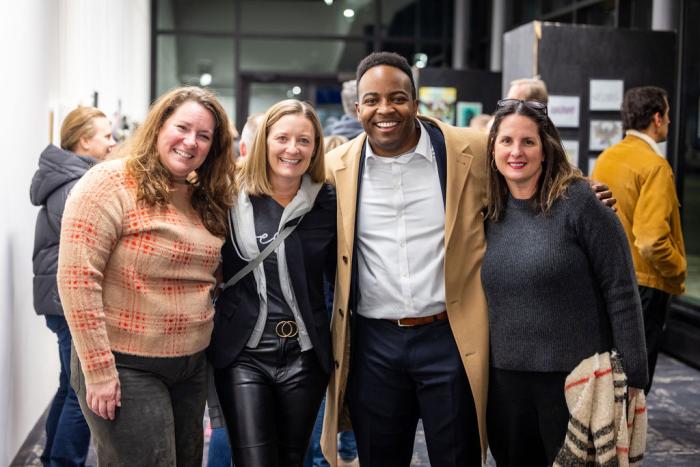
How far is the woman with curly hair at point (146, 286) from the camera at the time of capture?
2064mm

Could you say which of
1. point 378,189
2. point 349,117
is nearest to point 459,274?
point 378,189

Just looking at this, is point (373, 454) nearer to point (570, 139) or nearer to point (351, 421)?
point (351, 421)

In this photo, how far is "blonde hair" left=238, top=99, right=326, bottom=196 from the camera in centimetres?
259

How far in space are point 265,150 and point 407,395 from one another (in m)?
0.95

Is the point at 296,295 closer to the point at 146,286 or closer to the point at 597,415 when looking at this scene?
the point at 146,286


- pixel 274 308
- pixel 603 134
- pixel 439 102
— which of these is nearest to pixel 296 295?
pixel 274 308

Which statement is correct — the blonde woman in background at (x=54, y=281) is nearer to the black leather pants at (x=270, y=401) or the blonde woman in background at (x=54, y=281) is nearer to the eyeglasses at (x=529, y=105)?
the black leather pants at (x=270, y=401)

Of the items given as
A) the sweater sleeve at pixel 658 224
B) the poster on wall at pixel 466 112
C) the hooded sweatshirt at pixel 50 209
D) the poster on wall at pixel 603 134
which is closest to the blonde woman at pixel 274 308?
the hooded sweatshirt at pixel 50 209

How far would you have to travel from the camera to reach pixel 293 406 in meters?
2.51

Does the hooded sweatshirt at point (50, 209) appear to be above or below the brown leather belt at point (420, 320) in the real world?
above

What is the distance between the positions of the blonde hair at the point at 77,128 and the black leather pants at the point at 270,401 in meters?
1.63

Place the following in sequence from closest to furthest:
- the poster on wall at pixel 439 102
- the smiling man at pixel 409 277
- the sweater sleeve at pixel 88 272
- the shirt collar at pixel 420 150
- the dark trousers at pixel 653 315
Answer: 1. the sweater sleeve at pixel 88 272
2. the smiling man at pixel 409 277
3. the shirt collar at pixel 420 150
4. the dark trousers at pixel 653 315
5. the poster on wall at pixel 439 102

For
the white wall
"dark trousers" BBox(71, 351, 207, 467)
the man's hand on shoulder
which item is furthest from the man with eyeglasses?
the white wall

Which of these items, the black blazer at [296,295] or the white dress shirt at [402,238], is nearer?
the black blazer at [296,295]
